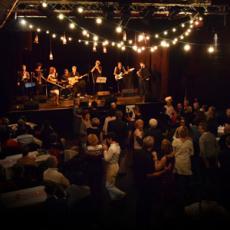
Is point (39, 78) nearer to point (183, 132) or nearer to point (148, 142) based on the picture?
point (183, 132)

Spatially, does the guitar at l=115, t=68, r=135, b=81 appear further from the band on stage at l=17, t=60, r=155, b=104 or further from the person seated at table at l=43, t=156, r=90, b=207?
the person seated at table at l=43, t=156, r=90, b=207

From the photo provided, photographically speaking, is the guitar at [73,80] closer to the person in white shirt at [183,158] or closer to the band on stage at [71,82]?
the band on stage at [71,82]

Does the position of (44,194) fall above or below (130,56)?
below

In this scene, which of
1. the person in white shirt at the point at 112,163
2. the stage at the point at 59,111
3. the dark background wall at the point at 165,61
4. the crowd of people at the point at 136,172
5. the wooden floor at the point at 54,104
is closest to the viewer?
the crowd of people at the point at 136,172

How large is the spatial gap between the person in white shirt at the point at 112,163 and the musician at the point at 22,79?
946cm

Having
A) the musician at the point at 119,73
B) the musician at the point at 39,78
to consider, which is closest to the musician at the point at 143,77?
the musician at the point at 119,73

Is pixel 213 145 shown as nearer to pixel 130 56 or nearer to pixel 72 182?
pixel 72 182

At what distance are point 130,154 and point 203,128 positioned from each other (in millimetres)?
2995

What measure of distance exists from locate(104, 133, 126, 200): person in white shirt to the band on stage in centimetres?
839

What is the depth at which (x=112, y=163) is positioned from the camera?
7.23m

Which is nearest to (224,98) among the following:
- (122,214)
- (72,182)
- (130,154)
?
(130,154)

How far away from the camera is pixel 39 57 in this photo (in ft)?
60.6

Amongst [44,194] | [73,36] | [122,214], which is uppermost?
[73,36]

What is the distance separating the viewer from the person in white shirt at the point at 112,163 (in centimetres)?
712
